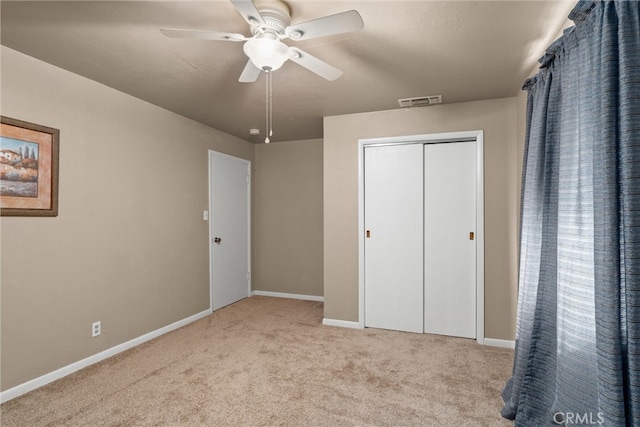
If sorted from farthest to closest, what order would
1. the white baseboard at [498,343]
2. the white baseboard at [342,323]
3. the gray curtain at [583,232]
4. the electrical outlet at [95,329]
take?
the white baseboard at [342,323] < the white baseboard at [498,343] < the electrical outlet at [95,329] < the gray curtain at [583,232]

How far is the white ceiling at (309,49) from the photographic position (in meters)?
1.76

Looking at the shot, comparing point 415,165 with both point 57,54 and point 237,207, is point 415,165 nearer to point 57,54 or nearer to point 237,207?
point 237,207

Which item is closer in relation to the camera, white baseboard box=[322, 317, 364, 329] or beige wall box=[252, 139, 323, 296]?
white baseboard box=[322, 317, 364, 329]

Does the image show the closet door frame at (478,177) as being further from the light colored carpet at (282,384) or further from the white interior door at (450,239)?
the light colored carpet at (282,384)

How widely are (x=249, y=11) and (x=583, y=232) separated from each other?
1.86m

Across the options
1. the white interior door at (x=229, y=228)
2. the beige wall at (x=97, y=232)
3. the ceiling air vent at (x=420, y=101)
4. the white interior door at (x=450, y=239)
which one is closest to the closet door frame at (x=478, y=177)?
the white interior door at (x=450, y=239)

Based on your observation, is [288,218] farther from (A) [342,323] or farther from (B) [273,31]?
(B) [273,31]

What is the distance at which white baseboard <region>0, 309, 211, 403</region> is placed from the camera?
2.20m

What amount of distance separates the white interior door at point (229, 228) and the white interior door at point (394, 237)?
1997 millimetres

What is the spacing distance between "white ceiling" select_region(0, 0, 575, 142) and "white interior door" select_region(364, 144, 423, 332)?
2.16 feet

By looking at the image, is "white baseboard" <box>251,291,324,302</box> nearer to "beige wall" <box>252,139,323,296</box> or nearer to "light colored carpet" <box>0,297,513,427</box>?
"beige wall" <box>252,139,323,296</box>

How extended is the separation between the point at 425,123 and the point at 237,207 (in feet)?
9.20

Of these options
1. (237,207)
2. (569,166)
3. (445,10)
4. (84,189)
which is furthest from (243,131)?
(569,166)

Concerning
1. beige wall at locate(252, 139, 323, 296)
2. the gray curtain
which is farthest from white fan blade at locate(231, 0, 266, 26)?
beige wall at locate(252, 139, 323, 296)
